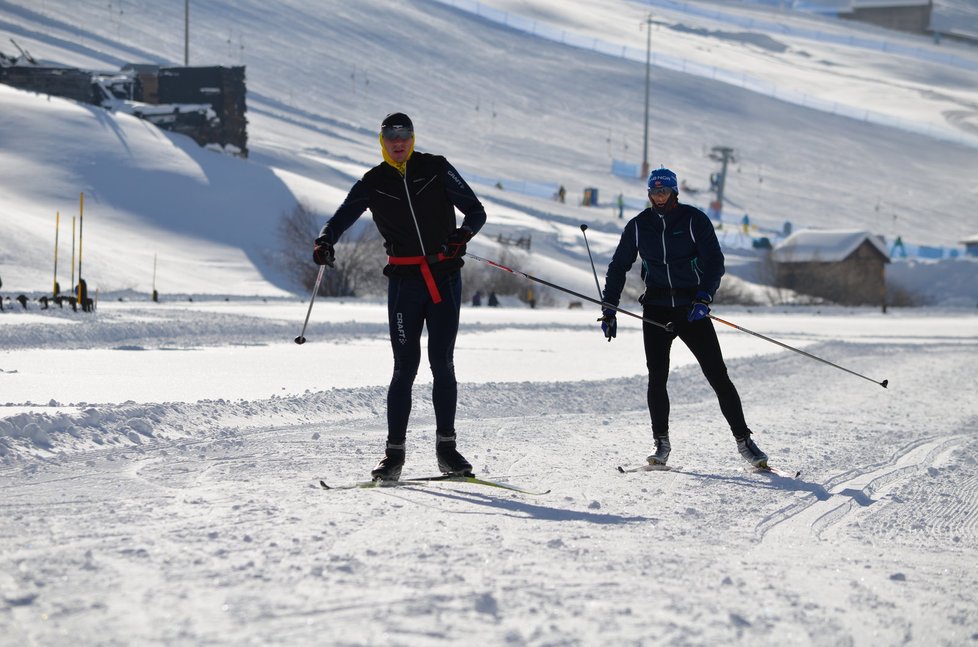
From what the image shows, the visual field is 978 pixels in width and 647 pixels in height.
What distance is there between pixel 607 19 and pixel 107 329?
151 meters

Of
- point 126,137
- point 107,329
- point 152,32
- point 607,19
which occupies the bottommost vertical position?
point 107,329

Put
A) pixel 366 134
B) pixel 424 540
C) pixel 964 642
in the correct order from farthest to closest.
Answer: pixel 366 134 < pixel 424 540 < pixel 964 642

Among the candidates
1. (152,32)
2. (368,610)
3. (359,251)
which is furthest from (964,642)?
(152,32)

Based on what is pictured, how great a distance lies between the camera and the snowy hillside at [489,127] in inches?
2172

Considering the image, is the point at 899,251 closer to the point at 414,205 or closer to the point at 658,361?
the point at 658,361

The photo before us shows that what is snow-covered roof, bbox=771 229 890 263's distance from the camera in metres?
67.4

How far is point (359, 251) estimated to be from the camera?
49.0 m

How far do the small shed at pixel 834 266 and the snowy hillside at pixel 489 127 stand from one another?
9.49 meters

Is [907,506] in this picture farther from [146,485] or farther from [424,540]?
[146,485]

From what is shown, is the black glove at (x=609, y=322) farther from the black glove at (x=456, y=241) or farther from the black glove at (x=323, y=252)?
the black glove at (x=323, y=252)

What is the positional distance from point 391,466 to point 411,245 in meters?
1.16

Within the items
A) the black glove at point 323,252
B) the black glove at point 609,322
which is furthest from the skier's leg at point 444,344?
the black glove at point 609,322

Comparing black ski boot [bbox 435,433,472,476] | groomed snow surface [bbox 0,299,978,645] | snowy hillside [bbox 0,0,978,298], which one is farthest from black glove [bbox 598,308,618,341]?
snowy hillside [bbox 0,0,978,298]

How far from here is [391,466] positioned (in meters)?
6.73
